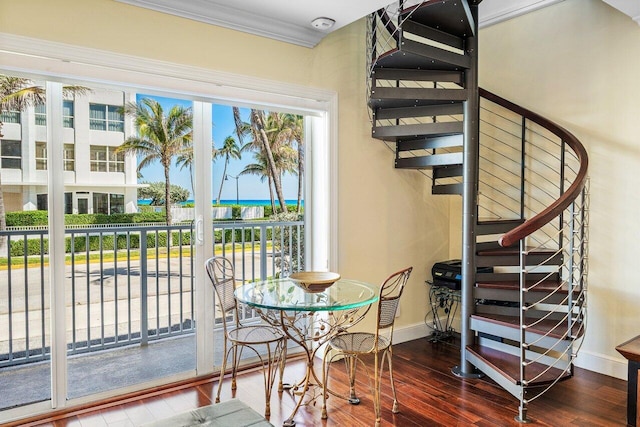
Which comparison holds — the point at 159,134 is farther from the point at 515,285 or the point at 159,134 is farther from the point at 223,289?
the point at 515,285

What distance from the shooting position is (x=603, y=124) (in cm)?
333

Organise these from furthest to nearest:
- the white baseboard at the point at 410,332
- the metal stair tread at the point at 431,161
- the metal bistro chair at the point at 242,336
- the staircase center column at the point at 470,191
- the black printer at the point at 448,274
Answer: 1. the white baseboard at the point at 410,332
2. the black printer at the point at 448,274
3. the metal stair tread at the point at 431,161
4. the staircase center column at the point at 470,191
5. the metal bistro chair at the point at 242,336

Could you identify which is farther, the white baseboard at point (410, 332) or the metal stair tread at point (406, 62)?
the white baseboard at point (410, 332)

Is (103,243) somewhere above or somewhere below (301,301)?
above

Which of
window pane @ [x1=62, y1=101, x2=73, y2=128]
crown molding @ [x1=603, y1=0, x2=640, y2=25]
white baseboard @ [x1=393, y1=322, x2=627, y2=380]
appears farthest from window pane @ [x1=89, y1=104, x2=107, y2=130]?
white baseboard @ [x1=393, y1=322, x2=627, y2=380]

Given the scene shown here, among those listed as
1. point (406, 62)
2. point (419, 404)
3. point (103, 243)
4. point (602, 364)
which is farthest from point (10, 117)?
point (602, 364)

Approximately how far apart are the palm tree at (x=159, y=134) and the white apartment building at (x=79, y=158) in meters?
0.06

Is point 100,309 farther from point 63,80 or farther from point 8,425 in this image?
point 63,80

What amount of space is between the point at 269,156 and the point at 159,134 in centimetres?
88

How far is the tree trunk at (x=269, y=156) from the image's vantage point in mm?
3471

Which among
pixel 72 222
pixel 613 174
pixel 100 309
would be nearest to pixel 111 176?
pixel 72 222

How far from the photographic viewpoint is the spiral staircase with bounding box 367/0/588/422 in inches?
111

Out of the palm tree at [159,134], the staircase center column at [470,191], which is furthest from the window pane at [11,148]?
the staircase center column at [470,191]

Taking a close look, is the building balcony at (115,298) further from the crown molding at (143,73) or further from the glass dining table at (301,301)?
the crown molding at (143,73)
